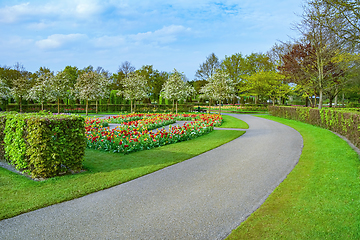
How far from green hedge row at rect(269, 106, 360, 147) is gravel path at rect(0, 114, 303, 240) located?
422 cm

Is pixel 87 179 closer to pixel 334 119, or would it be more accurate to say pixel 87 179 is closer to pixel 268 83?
pixel 334 119

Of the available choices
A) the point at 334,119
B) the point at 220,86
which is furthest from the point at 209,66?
the point at 334,119

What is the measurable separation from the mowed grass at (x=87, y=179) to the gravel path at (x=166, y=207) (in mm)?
270

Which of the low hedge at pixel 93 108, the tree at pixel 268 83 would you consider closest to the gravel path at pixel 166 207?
the low hedge at pixel 93 108

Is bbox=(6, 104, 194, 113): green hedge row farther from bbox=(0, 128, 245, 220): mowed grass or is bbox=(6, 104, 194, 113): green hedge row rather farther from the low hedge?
bbox=(0, 128, 245, 220): mowed grass

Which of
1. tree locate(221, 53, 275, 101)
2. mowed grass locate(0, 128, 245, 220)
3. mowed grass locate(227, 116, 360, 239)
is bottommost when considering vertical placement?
mowed grass locate(0, 128, 245, 220)

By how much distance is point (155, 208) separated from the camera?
13.0 ft

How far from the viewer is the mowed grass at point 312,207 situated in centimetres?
320

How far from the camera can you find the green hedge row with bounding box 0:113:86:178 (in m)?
5.21

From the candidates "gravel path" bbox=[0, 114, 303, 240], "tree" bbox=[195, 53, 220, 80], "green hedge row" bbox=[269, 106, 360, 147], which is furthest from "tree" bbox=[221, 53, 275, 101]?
"gravel path" bbox=[0, 114, 303, 240]

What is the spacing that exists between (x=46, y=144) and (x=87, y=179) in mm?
1194

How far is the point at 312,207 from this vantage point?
393 cm

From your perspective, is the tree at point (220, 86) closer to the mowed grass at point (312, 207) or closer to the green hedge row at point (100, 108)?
the green hedge row at point (100, 108)

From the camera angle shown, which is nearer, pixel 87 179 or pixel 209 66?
pixel 87 179
